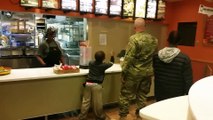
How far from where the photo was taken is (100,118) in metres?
3.49

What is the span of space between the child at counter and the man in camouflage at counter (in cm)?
34

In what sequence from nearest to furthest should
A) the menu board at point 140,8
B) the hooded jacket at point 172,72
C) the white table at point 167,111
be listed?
1. the white table at point 167,111
2. the hooded jacket at point 172,72
3. the menu board at point 140,8

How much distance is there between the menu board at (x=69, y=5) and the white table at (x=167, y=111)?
3.21 m

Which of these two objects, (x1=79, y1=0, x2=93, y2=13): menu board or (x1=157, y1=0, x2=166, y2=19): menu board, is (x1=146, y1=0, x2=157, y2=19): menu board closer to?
(x1=157, y1=0, x2=166, y2=19): menu board

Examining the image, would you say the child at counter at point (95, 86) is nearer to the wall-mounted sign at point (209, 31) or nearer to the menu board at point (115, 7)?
the menu board at point (115, 7)

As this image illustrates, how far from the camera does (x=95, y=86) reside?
3.32 metres

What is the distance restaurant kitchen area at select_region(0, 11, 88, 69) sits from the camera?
423cm

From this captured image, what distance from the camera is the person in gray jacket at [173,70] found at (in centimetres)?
257

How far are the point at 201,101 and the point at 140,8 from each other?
425 cm

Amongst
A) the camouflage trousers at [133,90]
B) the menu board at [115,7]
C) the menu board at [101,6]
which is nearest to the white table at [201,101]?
the camouflage trousers at [133,90]

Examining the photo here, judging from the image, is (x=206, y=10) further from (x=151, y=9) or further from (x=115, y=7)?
(x=115, y=7)

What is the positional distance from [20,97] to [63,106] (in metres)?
0.72

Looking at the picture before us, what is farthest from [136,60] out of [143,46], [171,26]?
[171,26]

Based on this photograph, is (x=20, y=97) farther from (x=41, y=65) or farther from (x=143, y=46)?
(x=143, y=46)
